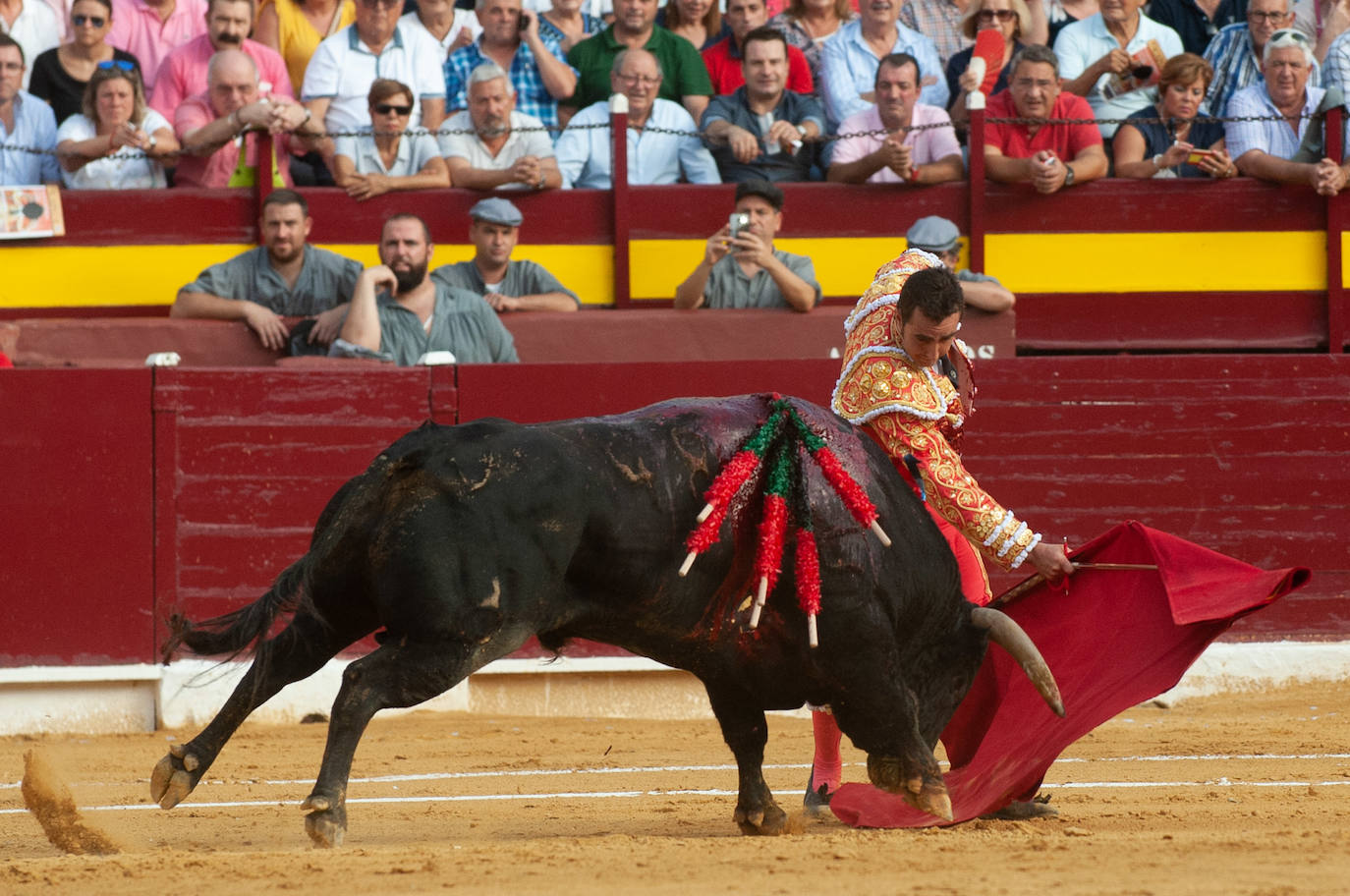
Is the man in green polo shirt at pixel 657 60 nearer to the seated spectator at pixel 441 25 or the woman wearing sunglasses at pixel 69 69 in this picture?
the seated spectator at pixel 441 25

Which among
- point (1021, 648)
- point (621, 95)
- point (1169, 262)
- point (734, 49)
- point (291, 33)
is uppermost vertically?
point (291, 33)

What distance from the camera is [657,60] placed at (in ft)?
27.0

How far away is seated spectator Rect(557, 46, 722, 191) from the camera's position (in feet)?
26.2

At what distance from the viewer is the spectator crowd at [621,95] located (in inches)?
305

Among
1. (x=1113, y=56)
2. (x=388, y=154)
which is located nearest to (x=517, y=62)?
(x=388, y=154)

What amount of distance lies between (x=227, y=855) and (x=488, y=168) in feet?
15.3

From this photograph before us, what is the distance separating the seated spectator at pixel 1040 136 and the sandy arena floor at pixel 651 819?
7.80 feet

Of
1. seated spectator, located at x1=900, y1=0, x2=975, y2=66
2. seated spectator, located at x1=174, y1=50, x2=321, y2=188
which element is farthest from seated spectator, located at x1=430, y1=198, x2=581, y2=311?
seated spectator, located at x1=900, y1=0, x2=975, y2=66

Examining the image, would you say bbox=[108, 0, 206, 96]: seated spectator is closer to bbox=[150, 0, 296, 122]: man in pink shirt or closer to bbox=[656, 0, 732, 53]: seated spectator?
bbox=[150, 0, 296, 122]: man in pink shirt

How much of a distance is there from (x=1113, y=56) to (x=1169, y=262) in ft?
3.19

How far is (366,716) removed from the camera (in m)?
3.74

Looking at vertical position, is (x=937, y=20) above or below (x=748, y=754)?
above

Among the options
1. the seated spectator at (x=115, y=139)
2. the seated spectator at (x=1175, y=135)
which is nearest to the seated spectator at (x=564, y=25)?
the seated spectator at (x=115, y=139)

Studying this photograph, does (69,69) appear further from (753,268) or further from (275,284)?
(753,268)
